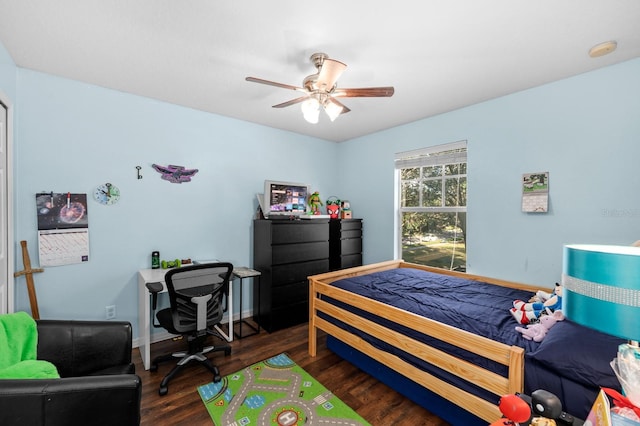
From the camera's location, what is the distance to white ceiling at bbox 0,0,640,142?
1.55 meters

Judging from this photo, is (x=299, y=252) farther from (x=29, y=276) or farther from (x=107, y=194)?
(x=29, y=276)

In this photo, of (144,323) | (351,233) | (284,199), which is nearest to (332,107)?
(284,199)

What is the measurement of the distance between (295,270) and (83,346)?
2043 mm

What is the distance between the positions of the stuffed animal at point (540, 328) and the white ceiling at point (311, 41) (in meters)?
1.72

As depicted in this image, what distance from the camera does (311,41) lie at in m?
1.84

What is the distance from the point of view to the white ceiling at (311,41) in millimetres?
1554

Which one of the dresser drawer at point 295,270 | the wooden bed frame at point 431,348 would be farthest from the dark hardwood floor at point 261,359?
the dresser drawer at point 295,270

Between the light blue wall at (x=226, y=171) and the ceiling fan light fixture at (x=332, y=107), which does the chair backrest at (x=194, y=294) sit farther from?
the ceiling fan light fixture at (x=332, y=107)

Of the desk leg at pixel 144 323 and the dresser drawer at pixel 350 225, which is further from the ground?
the dresser drawer at pixel 350 225

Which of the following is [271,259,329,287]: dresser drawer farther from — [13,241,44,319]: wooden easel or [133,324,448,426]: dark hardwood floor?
[13,241,44,319]: wooden easel

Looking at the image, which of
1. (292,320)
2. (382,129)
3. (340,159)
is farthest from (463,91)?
(292,320)

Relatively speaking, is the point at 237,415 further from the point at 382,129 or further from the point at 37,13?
the point at 382,129

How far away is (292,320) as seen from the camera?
11.0 feet

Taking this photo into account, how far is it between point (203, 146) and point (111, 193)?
3.34 ft
